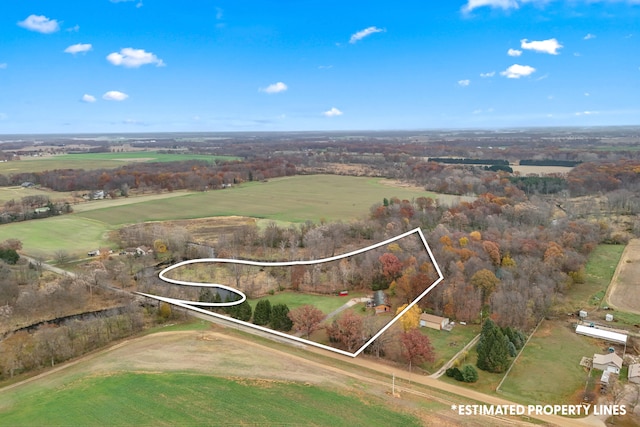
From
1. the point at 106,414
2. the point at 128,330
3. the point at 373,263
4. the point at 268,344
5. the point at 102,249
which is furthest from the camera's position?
the point at 102,249

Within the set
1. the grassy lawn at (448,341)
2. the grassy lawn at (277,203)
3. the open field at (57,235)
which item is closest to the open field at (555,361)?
the grassy lawn at (448,341)

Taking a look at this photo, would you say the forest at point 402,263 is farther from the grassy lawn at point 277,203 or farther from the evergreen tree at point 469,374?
the grassy lawn at point 277,203

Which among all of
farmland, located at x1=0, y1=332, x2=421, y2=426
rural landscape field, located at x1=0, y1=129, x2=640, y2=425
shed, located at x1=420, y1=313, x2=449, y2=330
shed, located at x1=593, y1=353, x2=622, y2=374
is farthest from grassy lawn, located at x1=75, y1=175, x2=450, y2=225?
shed, located at x1=593, y1=353, x2=622, y2=374

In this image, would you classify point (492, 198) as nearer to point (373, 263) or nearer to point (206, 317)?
point (373, 263)

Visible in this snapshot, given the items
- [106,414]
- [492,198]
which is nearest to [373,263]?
[106,414]

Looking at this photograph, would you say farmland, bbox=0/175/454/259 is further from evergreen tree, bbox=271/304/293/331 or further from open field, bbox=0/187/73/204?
evergreen tree, bbox=271/304/293/331
